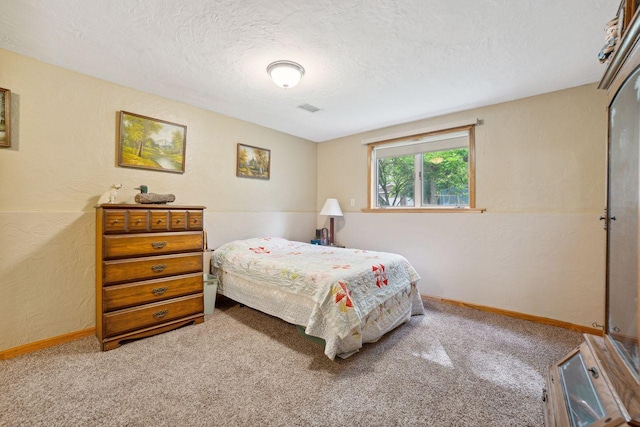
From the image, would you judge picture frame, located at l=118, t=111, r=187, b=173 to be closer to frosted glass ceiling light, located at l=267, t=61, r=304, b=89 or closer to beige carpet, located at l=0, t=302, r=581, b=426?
frosted glass ceiling light, located at l=267, t=61, r=304, b=89

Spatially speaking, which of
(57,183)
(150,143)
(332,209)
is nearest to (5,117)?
(57,183)

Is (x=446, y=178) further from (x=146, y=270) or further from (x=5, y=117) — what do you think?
(x=5, y=117)

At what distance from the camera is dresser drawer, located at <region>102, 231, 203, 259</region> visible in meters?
2.08

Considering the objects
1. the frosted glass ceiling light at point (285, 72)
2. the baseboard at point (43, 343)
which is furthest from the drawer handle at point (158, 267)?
the frosted glass ceiling light at point (285, 72)

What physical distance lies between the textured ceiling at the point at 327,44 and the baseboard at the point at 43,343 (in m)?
2.24

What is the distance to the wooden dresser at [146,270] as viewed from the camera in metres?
2.06

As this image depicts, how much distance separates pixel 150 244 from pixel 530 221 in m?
3.61

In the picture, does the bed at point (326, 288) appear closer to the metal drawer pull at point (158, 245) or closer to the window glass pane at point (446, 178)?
the metal drawer pull at point (158, 245)

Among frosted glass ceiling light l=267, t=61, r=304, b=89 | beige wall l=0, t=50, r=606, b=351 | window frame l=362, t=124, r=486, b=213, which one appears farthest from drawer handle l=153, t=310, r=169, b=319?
window frame l=362, t=124, r=486, b=213

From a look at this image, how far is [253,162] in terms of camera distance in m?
3.64

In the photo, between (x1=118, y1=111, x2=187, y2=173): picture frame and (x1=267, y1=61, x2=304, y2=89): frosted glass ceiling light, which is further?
(x1=118, y1=111, x2=187, y2=173): picture frame

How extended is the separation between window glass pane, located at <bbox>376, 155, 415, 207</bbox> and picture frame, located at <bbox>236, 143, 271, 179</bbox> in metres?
1.63

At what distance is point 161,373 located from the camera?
1771mm

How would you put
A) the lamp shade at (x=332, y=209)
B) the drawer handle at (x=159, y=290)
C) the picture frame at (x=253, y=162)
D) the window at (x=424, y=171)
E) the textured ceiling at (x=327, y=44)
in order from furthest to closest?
the lamp shade at (x=332, y=209) → the picture frame at (x=253, y=162) → the window at (x=424, y=171) → the drawer handle at (x=159, y=290) → the textured ceiling at (x=327, y=44)
